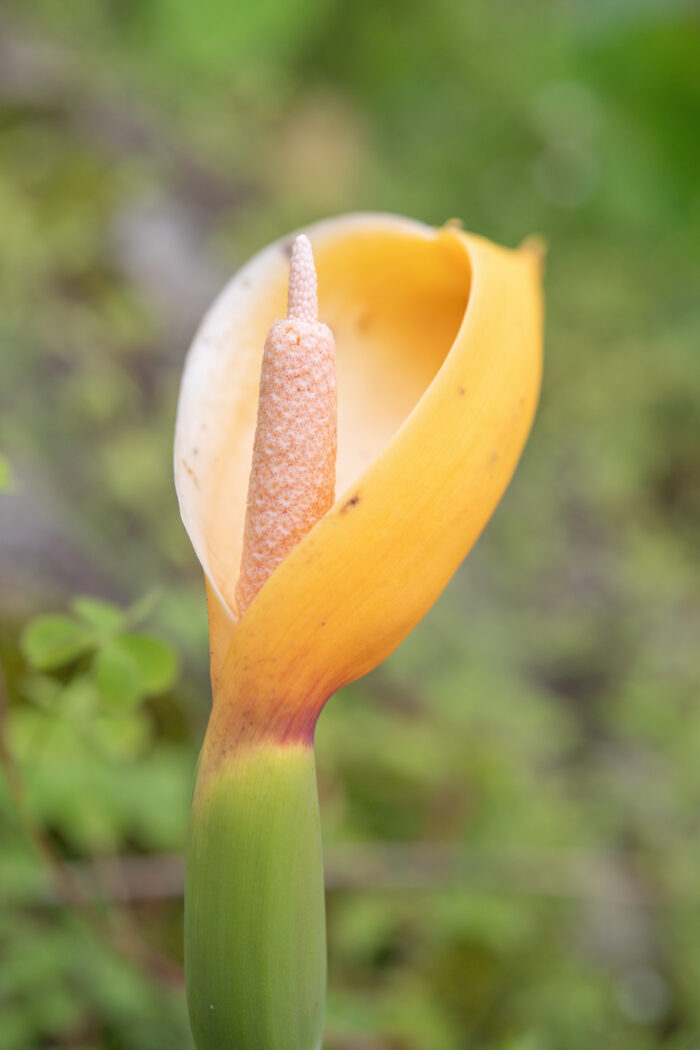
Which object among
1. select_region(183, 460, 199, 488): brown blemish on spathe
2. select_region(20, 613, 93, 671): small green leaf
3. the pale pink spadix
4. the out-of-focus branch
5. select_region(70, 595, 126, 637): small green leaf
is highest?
the pale pink spadix

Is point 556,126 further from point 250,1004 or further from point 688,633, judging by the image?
point 250,1004

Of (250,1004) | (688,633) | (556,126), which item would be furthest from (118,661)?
(556,126)

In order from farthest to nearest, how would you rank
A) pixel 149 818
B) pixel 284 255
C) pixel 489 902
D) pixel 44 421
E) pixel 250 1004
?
1. pixel 44 421
2. pixel 489 902
3. pixel 149 818
4. pixel 284 255
5. pixel 250 1004

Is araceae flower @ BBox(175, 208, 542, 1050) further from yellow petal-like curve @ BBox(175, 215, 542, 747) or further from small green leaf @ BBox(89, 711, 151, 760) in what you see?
small green leaf @ BBox(89, 711, 151, 760)

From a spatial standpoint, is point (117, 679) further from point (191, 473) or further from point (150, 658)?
point (191, 473)

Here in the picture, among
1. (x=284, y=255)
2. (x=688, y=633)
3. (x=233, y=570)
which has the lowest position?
(x=688, y=633)

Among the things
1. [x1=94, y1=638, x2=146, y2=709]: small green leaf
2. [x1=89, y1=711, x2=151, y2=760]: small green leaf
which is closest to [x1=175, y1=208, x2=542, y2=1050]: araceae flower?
[x1=94, y1=638, x2=146, y2=709]: small green leaf

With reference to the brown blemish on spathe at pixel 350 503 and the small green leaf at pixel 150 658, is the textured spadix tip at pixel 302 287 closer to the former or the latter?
the brown blemish on spathe at pixel 350 503
